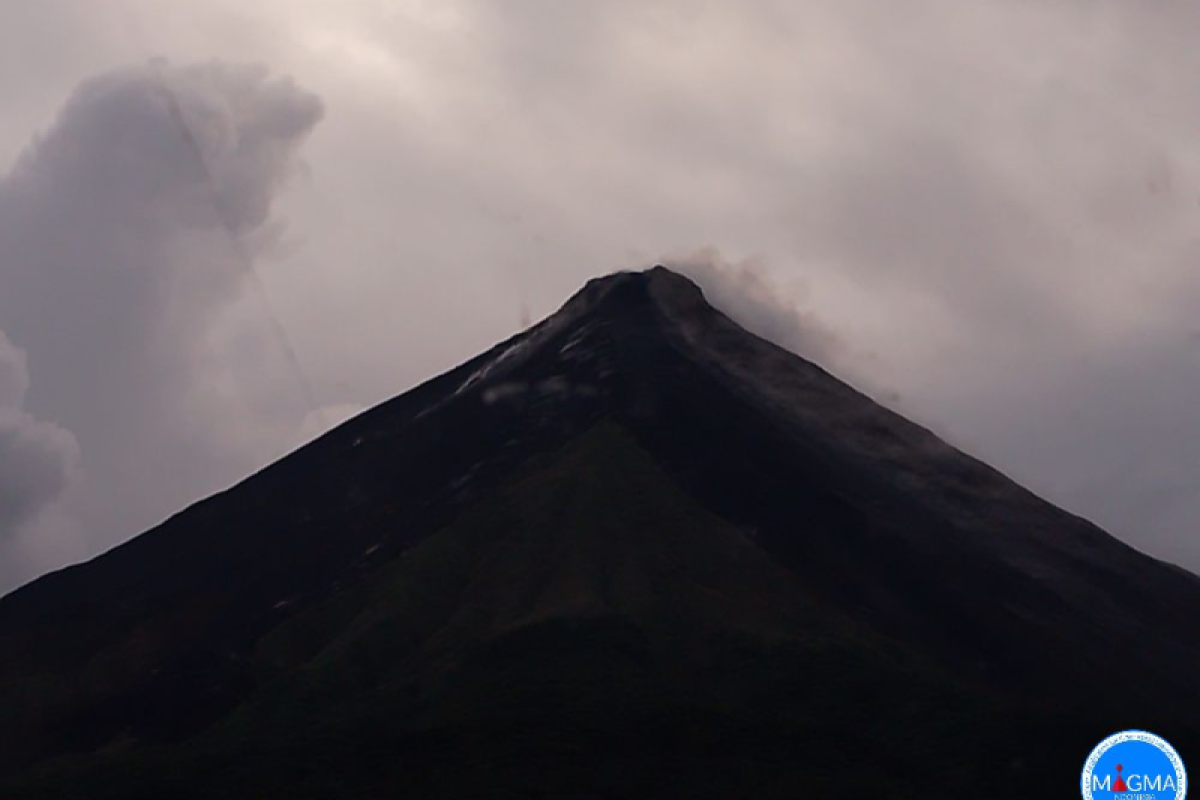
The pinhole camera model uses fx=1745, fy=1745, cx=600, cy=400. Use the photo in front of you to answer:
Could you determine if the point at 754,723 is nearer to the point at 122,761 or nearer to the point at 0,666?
the point at 122,761

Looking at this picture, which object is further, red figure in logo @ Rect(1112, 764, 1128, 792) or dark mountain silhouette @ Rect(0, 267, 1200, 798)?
dark mountain silhouette @ Rect(0, 267, 1200, 798)

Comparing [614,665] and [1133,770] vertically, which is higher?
[614,665]

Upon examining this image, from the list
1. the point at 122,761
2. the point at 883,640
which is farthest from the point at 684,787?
the point at 122,761

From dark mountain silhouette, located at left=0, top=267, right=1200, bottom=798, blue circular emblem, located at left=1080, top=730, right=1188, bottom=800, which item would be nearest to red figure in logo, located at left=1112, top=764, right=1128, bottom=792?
blue circular emblem, located at left=1080, top=730, right=1188, bottom=800

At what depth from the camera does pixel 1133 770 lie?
94.9m

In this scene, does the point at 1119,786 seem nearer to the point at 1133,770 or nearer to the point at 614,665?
the point at 1133,770

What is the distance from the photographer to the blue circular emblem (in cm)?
9319

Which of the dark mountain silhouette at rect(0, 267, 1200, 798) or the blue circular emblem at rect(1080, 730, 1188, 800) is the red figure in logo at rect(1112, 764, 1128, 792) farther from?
the dark mountain silhouette at rect(0, 267, 1200, 798)

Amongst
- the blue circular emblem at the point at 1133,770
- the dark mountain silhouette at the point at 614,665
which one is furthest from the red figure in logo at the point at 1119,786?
the dark mountain silhouette at the point at 614,665

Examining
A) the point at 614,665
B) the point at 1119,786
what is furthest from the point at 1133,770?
the point at 614,665

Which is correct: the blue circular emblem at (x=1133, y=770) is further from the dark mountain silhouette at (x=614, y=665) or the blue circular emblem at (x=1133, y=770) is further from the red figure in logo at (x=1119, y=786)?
the dark mountain silhouette at (x=614, y=665)

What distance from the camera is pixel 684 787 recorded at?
A: 13800cm

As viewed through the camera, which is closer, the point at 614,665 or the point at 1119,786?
→ the point at 1119,786

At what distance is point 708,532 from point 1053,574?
135ft
